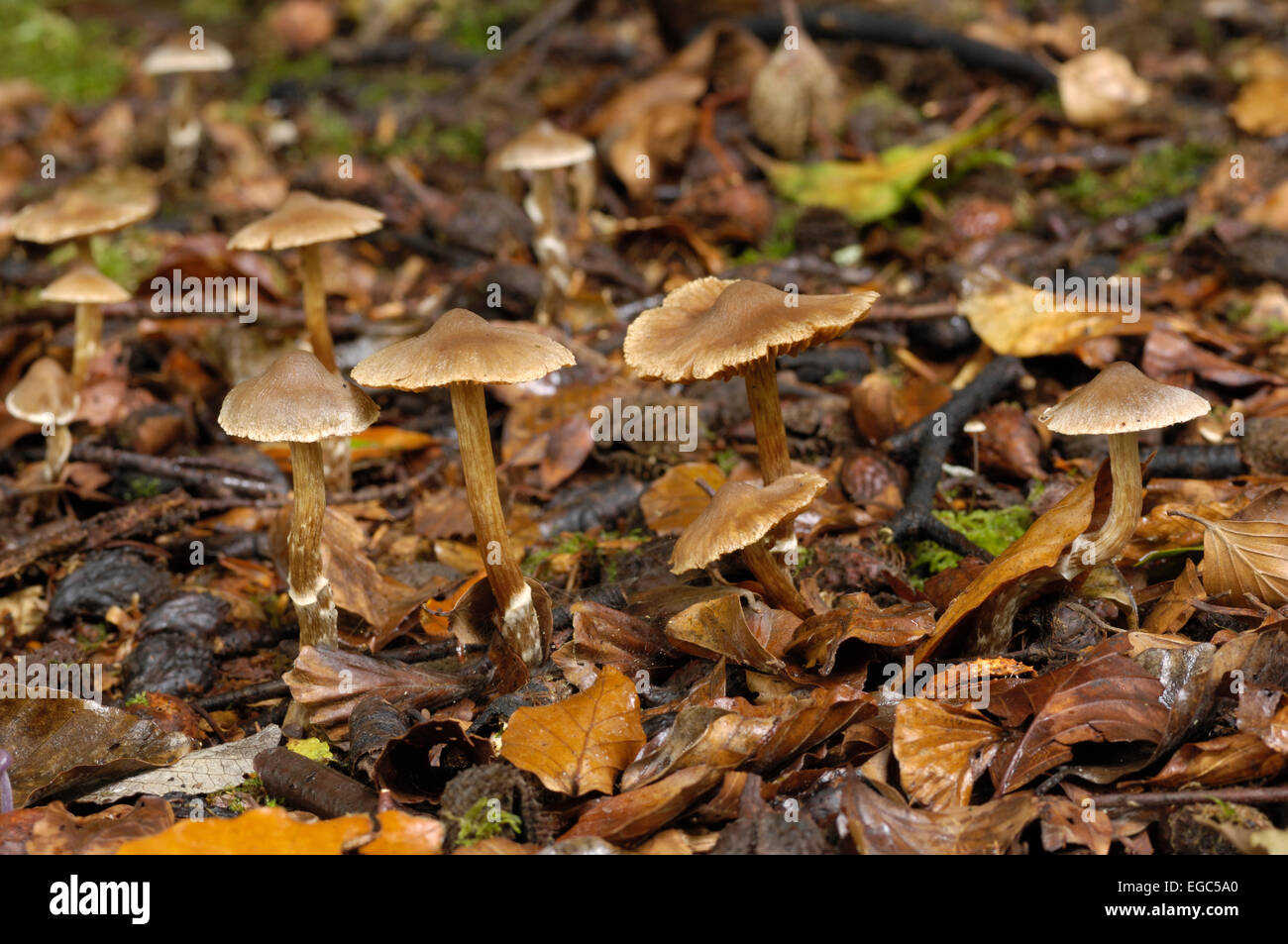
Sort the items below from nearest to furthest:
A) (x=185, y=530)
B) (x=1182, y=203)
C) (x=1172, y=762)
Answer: (x=1172, y=762)
(x=185, y=530)
(x=1182, y=203)

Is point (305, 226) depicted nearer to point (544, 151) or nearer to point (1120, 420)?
point (544, 151)

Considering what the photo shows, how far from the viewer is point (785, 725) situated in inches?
113

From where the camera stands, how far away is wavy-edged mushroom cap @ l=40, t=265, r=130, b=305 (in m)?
5.20

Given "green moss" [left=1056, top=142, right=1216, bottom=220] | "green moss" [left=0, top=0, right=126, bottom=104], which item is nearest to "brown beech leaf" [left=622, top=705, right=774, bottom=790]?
"green moss" [left=1056, top=142, right=1216, bottom=220]

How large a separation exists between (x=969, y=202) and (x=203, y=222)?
5224 millimetres

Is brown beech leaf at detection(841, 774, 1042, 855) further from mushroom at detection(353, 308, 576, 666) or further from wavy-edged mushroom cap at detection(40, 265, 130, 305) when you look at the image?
wavy-edged mushroom cap at detection(40, 265, 130, 305)

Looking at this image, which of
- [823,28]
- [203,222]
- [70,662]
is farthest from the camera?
[823,28]

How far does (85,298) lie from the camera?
17.1 feet

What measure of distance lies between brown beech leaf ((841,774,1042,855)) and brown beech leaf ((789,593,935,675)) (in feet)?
1.69

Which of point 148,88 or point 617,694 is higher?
point 148,88

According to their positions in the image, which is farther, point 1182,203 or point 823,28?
point 823,28

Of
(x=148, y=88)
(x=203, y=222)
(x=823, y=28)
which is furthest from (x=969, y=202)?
(x=148, y=88)

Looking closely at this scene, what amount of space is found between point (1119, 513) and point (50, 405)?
4614 millimetres

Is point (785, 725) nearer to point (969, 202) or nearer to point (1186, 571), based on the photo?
point (1186, 571)
